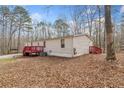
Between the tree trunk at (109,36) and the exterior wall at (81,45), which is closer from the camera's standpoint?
the tree trunk at (109,36)

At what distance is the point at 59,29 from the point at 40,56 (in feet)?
4.65

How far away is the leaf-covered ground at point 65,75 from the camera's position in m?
4.38

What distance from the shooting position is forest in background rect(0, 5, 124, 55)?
5707 mm

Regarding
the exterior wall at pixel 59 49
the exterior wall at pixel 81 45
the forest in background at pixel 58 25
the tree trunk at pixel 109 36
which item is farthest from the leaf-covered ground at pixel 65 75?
the exterior wall at pixel 59 49

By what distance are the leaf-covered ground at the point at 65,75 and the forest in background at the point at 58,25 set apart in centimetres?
83

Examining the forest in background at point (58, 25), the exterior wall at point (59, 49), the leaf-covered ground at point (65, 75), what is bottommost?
the leaf-covered ground at point (65, 75)

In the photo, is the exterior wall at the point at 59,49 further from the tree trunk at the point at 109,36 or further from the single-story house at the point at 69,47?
the tree trunk at the point at 109,36

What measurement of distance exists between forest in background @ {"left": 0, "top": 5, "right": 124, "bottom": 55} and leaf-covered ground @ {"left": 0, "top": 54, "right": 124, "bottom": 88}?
832 millimetres

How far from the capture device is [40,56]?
707 cm

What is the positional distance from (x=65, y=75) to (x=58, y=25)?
1.68 metres

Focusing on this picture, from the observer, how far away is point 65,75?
4852mm
